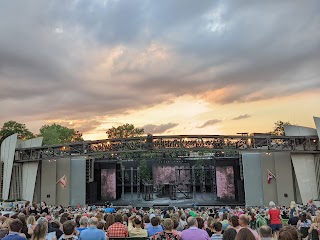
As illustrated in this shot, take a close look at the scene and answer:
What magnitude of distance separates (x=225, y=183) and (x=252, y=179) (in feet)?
17.4

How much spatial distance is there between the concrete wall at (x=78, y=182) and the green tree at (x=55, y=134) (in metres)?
37.1

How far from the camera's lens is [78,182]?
22.6 meters

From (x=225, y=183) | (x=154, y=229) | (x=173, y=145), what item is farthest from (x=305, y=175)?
(x=154, y=229)

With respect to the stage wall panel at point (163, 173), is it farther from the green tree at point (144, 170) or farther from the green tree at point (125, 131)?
the green tree at point (125, 131)

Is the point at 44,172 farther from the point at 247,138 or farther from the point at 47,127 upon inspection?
the point at 47,127

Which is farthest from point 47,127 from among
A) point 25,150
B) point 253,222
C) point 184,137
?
point 253,222

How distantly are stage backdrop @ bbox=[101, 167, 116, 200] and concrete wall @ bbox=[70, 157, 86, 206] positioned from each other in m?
6.49

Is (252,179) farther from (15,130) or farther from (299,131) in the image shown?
(15,130)

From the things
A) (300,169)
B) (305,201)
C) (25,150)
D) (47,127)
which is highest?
(47,127)

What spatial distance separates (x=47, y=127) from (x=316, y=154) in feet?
191

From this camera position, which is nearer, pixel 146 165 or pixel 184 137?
pixel 184 137

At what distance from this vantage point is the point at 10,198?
67.9ft

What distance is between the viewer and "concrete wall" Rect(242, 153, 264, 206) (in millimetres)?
21000

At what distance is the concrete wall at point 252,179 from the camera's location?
21.0m
